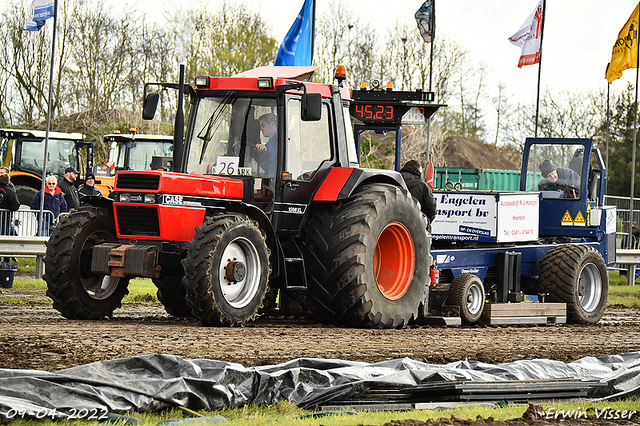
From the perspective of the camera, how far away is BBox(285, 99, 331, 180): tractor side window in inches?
376

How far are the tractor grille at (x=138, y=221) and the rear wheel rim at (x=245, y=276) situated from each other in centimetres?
81

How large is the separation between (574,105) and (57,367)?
4629 cm

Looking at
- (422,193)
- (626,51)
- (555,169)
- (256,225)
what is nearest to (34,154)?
(555,169)

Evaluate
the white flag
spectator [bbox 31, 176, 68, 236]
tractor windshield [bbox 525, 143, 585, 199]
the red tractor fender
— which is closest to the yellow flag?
the white flag

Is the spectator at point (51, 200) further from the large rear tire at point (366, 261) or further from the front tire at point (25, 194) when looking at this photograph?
the large rear tire at point (366, 261)

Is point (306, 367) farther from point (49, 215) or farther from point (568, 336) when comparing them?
point (49, 215)

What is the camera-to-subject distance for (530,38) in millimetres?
23734

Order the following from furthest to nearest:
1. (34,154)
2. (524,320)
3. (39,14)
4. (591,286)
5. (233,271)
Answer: (34,154), (39,14), (591,286), (524,320), (233,271)

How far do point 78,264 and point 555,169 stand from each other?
802cm

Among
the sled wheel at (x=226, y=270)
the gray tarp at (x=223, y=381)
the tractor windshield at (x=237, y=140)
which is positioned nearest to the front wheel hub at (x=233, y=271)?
the sled wheel at (x=226, y=270)

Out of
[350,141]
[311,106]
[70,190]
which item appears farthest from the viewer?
[70,190]

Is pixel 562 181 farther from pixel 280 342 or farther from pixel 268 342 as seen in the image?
pixel 268 342

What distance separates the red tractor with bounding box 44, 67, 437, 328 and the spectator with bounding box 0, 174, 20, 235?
6.98 m

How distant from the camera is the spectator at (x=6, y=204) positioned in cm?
1614
